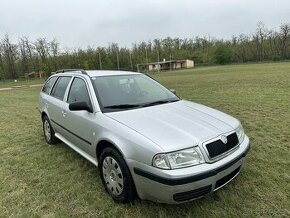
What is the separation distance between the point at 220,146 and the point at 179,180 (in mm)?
655

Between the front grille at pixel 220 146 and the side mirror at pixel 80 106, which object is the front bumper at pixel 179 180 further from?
the side mirror at pixel 80 106

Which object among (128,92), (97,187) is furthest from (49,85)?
(97,187)

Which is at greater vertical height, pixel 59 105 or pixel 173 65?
pixel 59 105

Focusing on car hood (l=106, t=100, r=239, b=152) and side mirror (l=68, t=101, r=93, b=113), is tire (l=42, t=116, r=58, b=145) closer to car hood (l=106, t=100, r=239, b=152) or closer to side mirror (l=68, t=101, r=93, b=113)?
side mirror (l=68, t=101, r=93, b=113)

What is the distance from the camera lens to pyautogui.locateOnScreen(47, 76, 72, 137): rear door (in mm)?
4763

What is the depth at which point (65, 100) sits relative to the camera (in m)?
4.71

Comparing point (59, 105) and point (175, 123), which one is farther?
point (59, 105)

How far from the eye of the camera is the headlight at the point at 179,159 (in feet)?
8.94

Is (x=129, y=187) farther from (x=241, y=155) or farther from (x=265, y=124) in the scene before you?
(x=265, y=124)

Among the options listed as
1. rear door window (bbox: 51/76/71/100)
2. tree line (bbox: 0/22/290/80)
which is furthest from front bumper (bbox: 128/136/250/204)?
tree line (bbox: 0/22/290/80)

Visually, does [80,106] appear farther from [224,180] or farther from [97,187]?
[224,180]

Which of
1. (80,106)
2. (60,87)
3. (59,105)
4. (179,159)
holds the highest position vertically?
(60,87)

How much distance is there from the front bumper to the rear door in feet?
7.30

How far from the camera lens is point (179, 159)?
2.76 m
